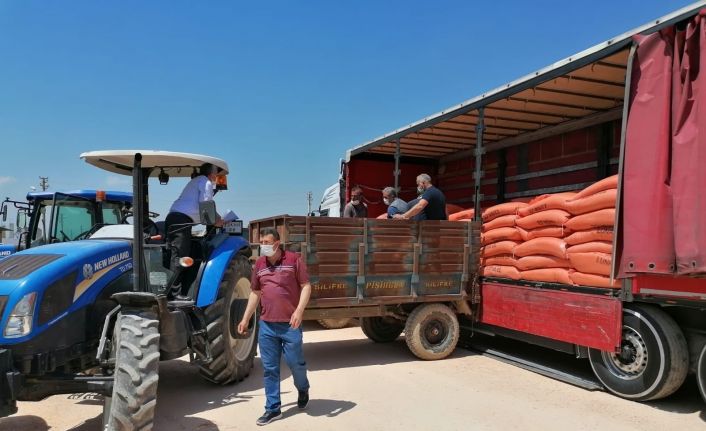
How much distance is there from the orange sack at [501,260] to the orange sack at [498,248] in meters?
0.04

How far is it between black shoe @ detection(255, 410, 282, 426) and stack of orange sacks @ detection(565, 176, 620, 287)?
3371mm

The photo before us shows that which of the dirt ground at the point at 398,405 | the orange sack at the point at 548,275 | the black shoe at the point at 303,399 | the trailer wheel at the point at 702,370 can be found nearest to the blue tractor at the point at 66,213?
the dirt ground at the point at 398,405

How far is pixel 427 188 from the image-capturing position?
7.25m

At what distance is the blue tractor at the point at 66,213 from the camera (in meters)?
7.76

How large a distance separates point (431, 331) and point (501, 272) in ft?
3.92

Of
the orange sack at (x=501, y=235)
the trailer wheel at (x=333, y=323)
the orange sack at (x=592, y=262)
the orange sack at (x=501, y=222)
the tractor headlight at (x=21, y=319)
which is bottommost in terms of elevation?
the trailer wheel at (x=333, y=323)

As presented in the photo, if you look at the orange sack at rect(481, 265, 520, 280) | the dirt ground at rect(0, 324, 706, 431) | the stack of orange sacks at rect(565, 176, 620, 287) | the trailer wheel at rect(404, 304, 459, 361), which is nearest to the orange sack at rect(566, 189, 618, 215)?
the stack of orange sacks at rect(565, 176, 620, 287)

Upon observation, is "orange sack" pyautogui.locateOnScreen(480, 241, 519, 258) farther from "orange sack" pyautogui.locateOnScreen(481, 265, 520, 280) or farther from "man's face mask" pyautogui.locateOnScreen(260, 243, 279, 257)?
"man's face mask" pyautogui.locateOnScreen(260, 243, 279, 257)

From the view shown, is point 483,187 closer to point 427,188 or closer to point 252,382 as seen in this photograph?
point 427,188

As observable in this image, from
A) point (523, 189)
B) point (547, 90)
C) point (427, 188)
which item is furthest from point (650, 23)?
point (523, 189)

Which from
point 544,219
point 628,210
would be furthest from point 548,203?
point 628,210

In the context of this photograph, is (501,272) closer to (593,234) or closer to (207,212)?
(593,234)

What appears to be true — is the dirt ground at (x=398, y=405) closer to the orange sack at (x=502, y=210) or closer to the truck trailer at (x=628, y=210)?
the truck trailer at (x=628, y=210)

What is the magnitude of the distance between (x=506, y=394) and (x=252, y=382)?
2683 millimetres
